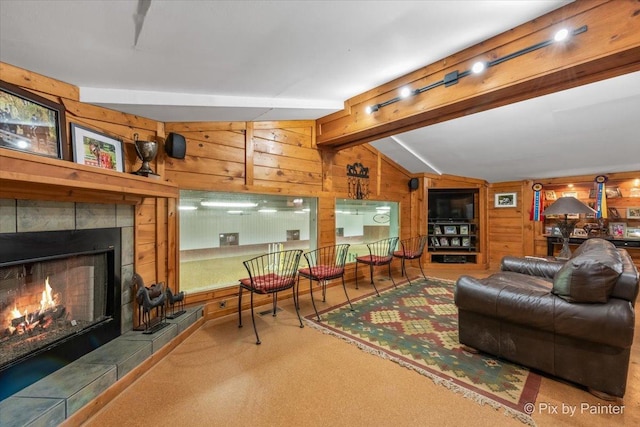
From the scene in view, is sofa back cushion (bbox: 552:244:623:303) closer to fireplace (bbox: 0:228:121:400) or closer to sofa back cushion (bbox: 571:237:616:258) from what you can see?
sofa back cushion (bbox: 571:237:616:258)

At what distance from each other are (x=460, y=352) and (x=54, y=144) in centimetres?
340

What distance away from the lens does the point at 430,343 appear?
2.42m

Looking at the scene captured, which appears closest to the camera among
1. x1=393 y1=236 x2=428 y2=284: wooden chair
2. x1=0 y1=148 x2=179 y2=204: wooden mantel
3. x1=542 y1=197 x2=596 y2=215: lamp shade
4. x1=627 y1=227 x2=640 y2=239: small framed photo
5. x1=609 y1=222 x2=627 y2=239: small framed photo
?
x1=0 y1=148 x2=179 y2=204: wooden mantel

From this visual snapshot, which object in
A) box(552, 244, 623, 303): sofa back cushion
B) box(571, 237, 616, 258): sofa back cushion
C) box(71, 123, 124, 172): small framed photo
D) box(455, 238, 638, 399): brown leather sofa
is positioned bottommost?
box(455, 238, 638, 399): brown leather sofa

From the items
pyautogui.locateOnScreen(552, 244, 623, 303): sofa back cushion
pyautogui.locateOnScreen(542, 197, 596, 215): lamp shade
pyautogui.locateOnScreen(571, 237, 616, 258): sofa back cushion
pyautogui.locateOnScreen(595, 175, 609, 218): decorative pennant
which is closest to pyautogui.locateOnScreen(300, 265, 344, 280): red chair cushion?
pyautogui.locateOnScreen(552, 244, 623, 303): sofa back cushion

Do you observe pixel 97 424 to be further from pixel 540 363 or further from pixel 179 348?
pixel 540 363

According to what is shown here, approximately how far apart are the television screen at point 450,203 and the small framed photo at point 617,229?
2.24 metres

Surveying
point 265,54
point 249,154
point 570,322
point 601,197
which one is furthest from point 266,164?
point 601,197

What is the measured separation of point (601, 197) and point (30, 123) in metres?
7.71

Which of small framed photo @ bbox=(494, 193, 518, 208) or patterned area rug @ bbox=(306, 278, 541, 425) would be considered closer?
patterned area rug @ bbox=(306, 278, 541, 425)

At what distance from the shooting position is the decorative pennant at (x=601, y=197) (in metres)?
4.97

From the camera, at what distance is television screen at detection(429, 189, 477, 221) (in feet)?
19.6

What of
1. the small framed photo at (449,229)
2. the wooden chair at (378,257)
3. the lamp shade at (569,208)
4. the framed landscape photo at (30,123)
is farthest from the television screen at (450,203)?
the framed landscape photo at (30,123)

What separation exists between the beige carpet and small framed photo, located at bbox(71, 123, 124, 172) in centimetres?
163
